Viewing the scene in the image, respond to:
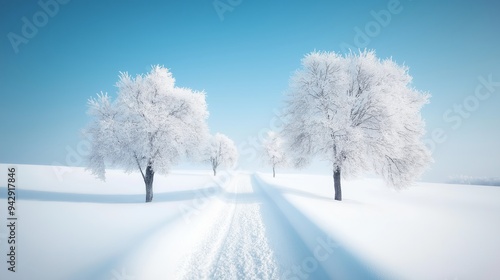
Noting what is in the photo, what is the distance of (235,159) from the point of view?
6512cm

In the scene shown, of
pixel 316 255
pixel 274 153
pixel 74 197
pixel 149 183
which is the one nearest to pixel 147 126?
pixel 149 183

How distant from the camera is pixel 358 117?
54.6ft

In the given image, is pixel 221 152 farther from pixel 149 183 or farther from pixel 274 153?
pixel 149 183

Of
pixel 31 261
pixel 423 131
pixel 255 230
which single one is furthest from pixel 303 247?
pixel 423 131

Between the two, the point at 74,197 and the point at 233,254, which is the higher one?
the point at 74,197

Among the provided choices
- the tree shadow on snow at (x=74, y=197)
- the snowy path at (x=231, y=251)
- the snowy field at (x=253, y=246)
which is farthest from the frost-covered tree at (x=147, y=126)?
the snowy path at (x=231, y=251)

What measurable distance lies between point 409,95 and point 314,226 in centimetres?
1576

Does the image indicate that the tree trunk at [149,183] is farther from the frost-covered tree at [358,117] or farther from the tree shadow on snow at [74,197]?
the frost-covered tree at [358,117]

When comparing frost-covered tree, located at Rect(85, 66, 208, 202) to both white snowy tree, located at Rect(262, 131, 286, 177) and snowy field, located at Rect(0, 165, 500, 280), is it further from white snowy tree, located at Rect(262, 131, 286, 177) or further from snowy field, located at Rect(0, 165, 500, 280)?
white snowy tree, located at Rect(262, 131, 286, 177)
